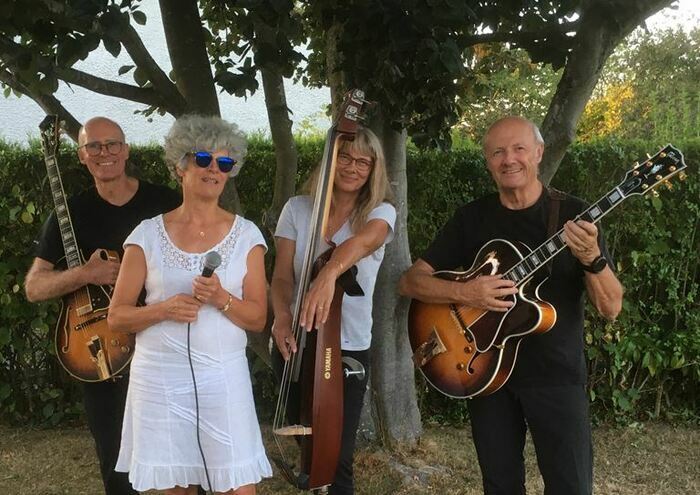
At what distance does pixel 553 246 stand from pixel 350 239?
680mm

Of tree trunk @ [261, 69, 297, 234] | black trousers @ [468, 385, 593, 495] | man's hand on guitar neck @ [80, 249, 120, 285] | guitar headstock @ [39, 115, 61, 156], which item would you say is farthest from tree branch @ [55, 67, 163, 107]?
black trousers @ [468, 385, 593, 495]

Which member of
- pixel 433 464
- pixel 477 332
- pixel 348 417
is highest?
pixel 477 332

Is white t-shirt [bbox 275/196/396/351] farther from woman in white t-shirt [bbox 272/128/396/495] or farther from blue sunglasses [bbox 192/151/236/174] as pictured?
blue sunglasses [bbox 192/151/236/174]

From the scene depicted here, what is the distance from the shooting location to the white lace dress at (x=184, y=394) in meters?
2.18

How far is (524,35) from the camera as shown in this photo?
3.64 metres

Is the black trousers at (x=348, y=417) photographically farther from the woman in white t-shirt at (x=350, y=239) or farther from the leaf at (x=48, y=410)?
the leaf at (x=48, y=410)

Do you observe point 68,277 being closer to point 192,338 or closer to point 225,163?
point 192,338

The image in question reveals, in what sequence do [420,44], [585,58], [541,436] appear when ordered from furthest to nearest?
[585,58]
[420,44]
[541,436]

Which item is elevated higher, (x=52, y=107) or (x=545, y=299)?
(x=52, y=107)

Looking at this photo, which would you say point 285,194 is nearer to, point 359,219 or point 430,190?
point 430,190

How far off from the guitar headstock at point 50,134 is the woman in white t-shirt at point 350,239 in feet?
3.50

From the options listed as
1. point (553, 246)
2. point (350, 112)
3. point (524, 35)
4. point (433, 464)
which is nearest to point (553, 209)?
point (553, 246)

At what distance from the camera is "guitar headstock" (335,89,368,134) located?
7.68 feet

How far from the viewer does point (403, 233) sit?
376 cm
